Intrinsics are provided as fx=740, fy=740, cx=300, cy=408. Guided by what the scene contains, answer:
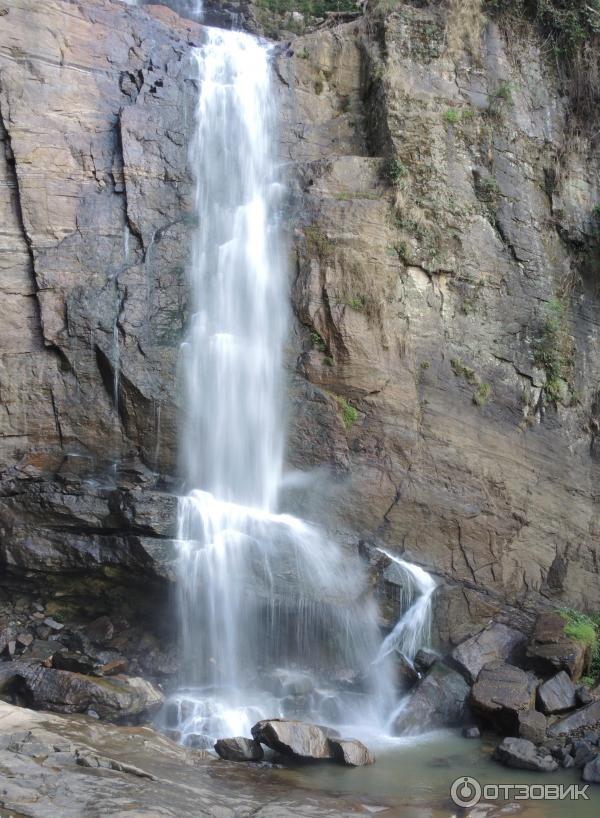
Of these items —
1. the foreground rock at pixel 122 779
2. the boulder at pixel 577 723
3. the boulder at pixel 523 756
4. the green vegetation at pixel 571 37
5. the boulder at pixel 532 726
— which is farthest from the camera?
the green vegetation at pixel 571 37

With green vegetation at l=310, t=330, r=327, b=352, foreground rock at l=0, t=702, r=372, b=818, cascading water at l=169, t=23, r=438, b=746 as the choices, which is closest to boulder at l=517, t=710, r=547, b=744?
cascading water at l=169, t=23, r=438, b=746

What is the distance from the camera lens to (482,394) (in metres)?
13.8

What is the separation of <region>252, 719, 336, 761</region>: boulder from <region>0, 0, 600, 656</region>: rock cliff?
308 cm

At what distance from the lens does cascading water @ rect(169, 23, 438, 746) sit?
424 inches

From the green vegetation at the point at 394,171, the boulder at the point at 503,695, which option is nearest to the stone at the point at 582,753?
the boulder at the point at 503,695

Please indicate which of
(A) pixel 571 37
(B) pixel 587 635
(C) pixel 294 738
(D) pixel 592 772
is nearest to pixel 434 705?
(D) pixel 592 772

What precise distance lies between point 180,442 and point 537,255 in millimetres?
8152

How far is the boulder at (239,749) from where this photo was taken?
8.59 metres

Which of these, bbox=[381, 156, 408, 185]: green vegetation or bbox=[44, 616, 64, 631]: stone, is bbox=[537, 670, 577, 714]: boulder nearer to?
bbox=[44, 616, 64, 631]: stone

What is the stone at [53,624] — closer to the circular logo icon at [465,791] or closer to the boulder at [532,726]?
the circular logo icon at [465,791]

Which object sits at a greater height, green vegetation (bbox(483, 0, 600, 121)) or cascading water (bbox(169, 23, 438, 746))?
green vegetation (bbox(483, 0, 600, 121))

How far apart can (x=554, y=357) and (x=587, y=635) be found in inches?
211

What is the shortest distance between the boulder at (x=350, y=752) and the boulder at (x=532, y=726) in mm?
2132

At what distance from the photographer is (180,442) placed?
41.0 feet
